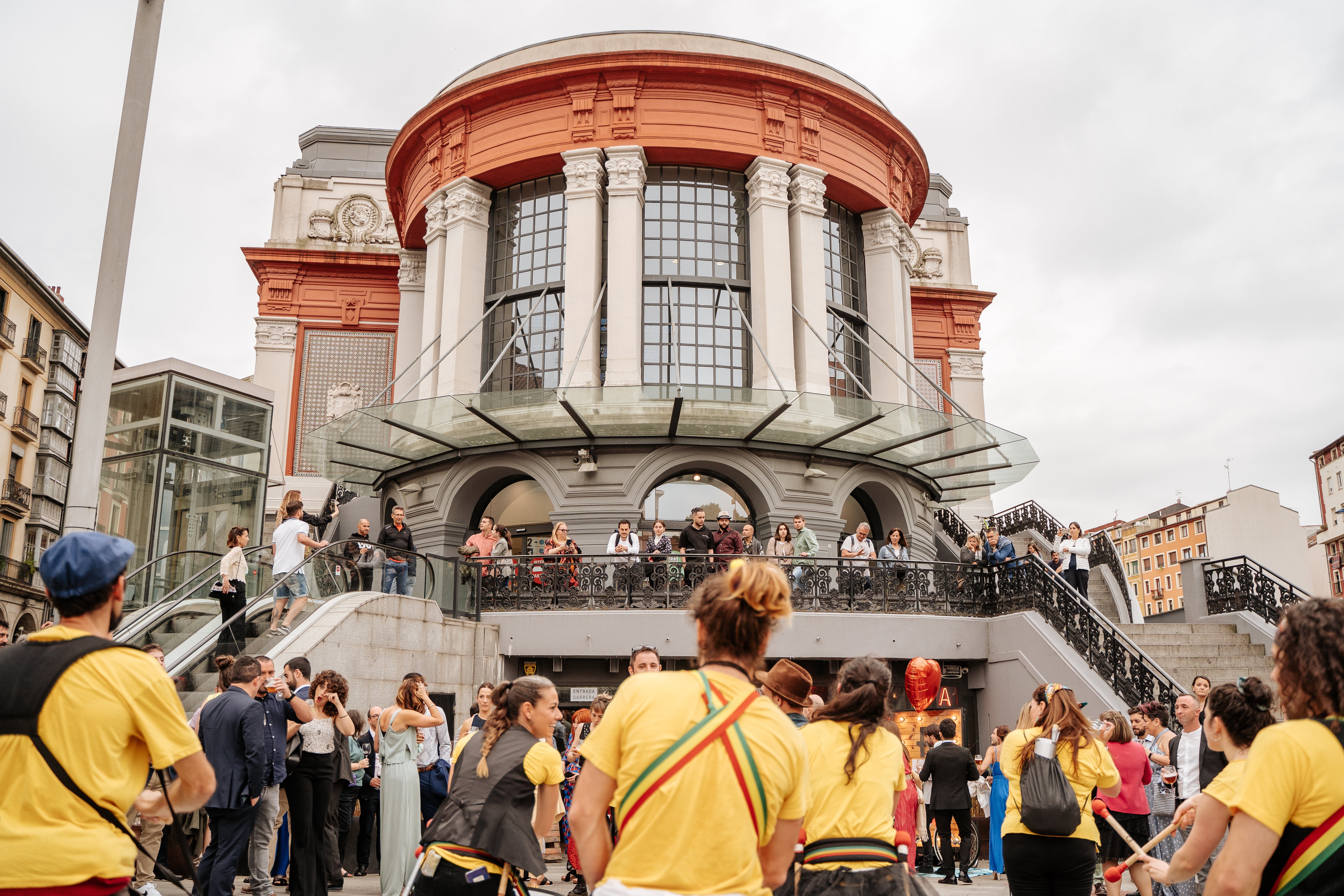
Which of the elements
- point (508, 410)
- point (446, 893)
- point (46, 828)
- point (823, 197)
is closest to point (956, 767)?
point (446, 893)

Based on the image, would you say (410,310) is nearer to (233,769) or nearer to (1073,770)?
(233,769)

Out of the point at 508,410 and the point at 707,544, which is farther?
the point at 508,410

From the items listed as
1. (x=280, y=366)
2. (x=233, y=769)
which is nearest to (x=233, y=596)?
(x=233, y=769)

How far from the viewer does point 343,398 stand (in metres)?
33.9

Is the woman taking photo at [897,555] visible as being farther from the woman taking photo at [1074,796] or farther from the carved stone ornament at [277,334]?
the carved stone ornament at [277,334]

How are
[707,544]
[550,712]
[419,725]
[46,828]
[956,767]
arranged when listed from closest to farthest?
[46,828] < [550,712] < [419,725] < [956,767] < [707,544]

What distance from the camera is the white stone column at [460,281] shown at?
2414 centimetres

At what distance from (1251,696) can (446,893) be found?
392cm

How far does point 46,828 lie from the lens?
314cm

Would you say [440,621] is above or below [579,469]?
below

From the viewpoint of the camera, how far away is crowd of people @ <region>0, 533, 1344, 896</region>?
3.15 metres

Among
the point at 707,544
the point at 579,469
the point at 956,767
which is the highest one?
the point at 579,469

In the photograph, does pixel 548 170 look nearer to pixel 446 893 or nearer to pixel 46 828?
pixel 446 893

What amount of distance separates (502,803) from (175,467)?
16027 millimetres
